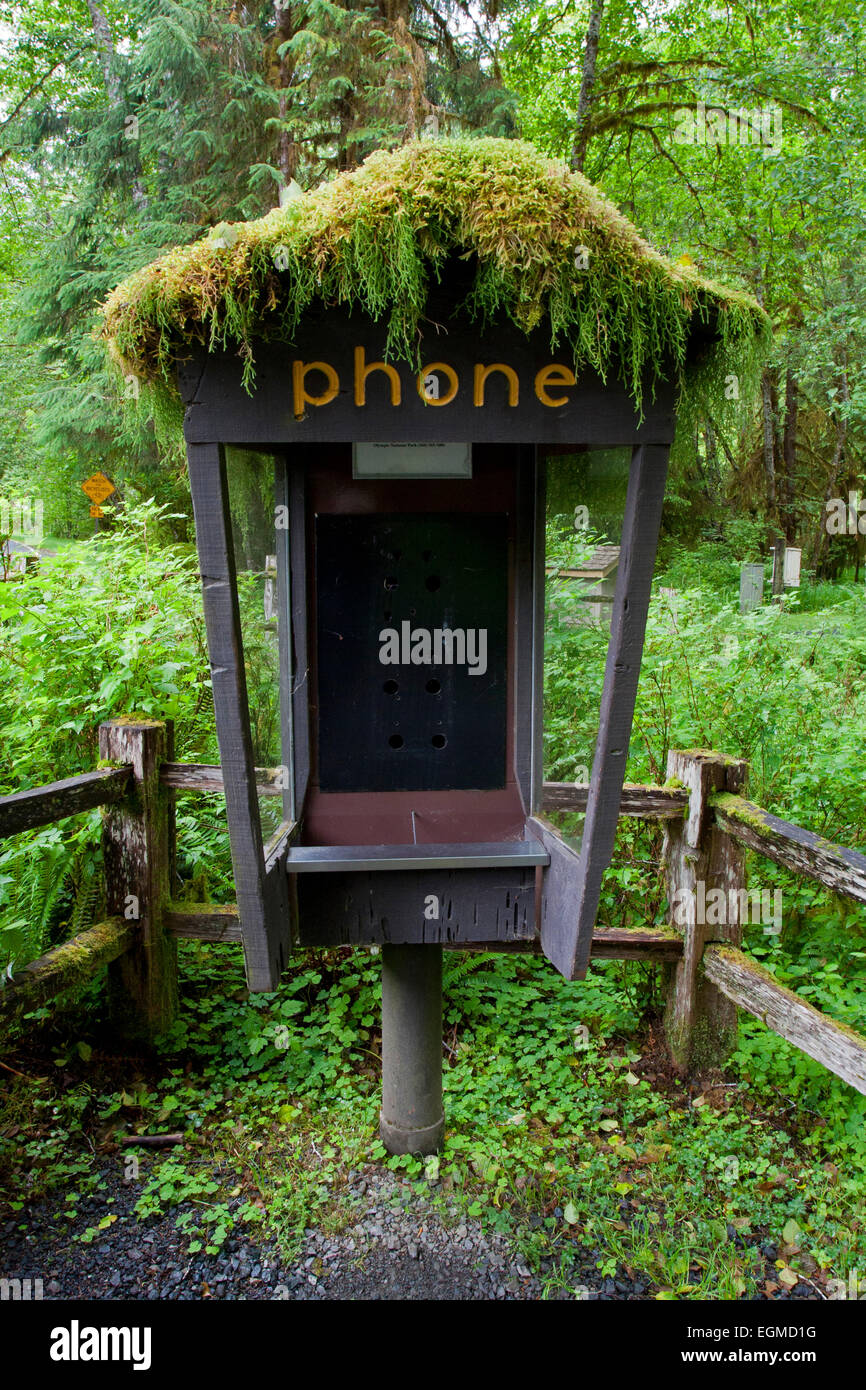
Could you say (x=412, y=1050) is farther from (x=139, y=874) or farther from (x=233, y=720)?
(x=233, y=720)

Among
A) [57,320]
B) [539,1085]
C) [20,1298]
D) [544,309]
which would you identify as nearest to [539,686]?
[544,309]

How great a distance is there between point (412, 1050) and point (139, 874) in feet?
4.65

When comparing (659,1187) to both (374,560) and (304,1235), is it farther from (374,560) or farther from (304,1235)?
(374,560)

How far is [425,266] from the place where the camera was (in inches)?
72.3

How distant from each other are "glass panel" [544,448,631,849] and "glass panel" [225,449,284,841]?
0.90 m

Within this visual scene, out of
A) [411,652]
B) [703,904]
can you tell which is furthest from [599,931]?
[411,652]

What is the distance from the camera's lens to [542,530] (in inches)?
107

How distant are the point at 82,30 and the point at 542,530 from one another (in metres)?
17.4

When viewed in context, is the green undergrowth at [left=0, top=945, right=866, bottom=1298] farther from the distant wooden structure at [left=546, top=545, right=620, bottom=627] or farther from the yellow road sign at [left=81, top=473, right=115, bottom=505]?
the yellow road sign at [left=81, top=473, right=115, bottom=505]

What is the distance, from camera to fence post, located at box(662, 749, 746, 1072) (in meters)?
3.37

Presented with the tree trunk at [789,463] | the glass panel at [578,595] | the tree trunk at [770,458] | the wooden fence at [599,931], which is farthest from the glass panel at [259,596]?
the tree trunk at [789,463]

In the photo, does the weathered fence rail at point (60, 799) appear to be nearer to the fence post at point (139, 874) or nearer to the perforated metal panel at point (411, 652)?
the fence post at point (139, 874)

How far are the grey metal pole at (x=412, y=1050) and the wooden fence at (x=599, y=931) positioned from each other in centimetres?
72

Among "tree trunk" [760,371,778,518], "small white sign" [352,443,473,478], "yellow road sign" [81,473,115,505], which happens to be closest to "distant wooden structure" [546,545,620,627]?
"small white sign" [352,443,473,478]
